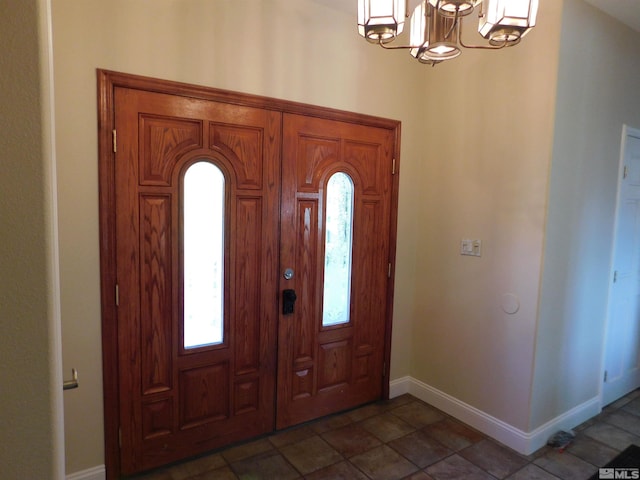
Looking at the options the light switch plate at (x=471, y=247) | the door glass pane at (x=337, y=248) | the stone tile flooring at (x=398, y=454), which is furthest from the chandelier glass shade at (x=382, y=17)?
the stone tile flooring at (x=398, y=454)

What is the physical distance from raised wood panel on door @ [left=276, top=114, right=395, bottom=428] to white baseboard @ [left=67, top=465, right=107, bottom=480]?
1.02 m

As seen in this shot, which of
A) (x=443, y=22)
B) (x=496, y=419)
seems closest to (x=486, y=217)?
(x=496, y=419)

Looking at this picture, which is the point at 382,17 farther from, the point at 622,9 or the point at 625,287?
the point at 625,287

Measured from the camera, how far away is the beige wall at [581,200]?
7.55 feet

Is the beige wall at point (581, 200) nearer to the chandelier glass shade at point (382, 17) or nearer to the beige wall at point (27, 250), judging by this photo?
the chandelier glass shade at point (382, 17)

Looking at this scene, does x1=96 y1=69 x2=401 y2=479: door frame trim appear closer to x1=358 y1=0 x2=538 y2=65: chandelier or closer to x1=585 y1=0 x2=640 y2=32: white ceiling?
x1=358 y1=0 x2=538 y2=65: chandelier

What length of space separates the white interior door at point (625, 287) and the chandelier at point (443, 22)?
6.80ft

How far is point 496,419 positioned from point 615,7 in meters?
2.78

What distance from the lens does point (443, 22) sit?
141cm

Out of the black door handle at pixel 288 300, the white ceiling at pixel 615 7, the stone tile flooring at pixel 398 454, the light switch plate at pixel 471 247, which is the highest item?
the white ceiling at pixel 615 7

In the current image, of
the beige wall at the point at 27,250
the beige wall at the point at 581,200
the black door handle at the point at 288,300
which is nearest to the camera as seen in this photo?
the beige wall at the point at 27,250

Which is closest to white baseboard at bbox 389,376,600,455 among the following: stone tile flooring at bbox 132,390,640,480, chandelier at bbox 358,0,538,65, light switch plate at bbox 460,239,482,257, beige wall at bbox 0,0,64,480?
stone tile flooring at bbox 132,390,640,480

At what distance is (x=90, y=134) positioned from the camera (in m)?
1.83

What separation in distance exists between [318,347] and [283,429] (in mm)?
591
